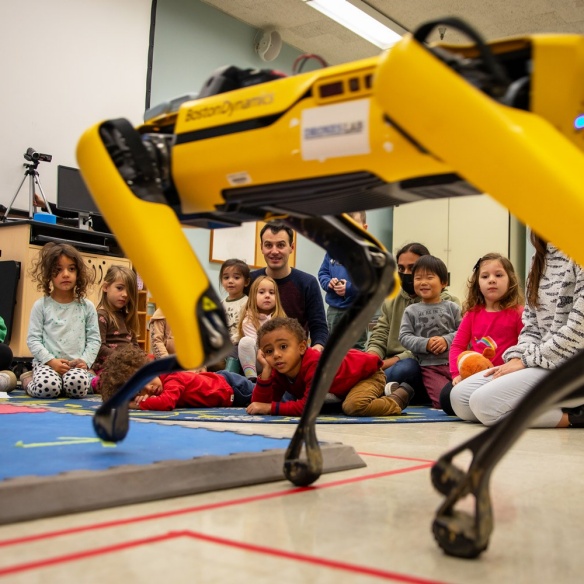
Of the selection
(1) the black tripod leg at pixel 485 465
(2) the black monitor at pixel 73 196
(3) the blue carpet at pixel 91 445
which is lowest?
(3) the blue carpet at pixel 91 445

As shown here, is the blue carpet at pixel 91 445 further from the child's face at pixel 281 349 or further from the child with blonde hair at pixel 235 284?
the child with blonde hair at pixel 235 284

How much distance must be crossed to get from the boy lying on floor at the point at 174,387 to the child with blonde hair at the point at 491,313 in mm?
906

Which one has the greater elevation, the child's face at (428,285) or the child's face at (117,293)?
the child's face at (428,285)

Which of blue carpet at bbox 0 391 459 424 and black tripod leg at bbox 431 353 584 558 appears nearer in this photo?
black tripod leg at bbox 431 353 584 558

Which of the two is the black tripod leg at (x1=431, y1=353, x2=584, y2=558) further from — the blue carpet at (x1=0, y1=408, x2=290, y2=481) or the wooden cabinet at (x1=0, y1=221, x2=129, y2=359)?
the wooden cabinet at (x1=0, y1=221, x2=129, y2=359)

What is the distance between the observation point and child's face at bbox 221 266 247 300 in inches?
150

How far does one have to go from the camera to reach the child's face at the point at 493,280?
2.85 meters

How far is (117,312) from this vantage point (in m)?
3.89

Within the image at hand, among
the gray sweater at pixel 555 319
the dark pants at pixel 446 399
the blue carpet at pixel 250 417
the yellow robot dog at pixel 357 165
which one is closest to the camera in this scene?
the yellow robot dog at pixel 357 165

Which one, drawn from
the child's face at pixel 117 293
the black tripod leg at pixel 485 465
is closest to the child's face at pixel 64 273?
the child's face at pixel 117 293

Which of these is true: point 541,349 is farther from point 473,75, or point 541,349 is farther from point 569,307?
point 473,75

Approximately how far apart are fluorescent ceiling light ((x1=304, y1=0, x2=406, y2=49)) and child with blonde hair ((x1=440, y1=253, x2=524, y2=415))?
3.47m

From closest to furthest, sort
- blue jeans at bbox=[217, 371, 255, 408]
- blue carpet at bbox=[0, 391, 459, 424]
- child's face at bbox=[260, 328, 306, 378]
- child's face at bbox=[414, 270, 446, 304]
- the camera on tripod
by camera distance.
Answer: blue carpet at bbox=[0, 391, 459, 424], child's face at bbox=[260, 328, 306, 378], blue jeans at bbox=[217, 371, 255, 408], child's face at bbox=[414, 270, 446, 304], the camera on tripod

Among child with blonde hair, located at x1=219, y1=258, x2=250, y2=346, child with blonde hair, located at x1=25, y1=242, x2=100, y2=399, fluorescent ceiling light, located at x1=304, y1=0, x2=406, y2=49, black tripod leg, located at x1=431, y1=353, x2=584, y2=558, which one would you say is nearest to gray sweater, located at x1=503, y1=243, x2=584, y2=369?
black tripod leg, located at x1=431, y1=353, x2=584, y2=558
